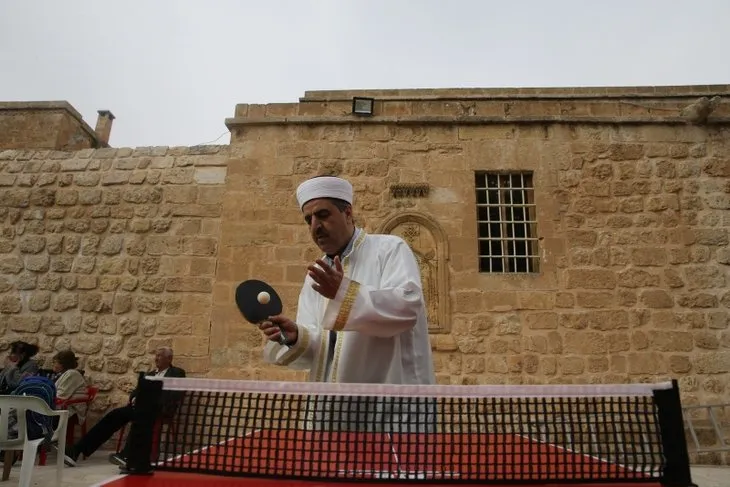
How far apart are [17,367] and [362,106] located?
544 centimetres

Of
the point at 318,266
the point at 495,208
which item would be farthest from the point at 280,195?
the point at 318,266

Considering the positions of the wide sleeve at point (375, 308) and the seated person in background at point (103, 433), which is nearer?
the wide sleeve at point (375, 308)

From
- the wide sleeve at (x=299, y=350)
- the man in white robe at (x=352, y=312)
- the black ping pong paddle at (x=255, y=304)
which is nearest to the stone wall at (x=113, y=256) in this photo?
the wide sleeve at (x=299, y=350)

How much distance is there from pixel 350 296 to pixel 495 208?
Answer: 5229mm

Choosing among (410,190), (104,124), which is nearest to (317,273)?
(410,190)

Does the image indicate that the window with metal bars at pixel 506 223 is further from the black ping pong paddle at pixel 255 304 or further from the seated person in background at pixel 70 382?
the seated person in background at pixel 70 382

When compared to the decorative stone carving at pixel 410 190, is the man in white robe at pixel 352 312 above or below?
below

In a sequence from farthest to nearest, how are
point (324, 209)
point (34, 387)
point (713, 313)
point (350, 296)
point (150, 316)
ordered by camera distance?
point (150, 316)
point (713, 313)
point (34, 387)
point (324, 209)
point (350, 296)

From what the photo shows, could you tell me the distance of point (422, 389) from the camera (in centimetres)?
155

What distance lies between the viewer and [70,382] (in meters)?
5.81

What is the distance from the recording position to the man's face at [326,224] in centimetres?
249

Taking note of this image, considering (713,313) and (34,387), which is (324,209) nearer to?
(34,387)

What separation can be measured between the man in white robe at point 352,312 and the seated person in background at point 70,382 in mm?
4505

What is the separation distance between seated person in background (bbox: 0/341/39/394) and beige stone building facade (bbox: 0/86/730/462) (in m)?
0.66
